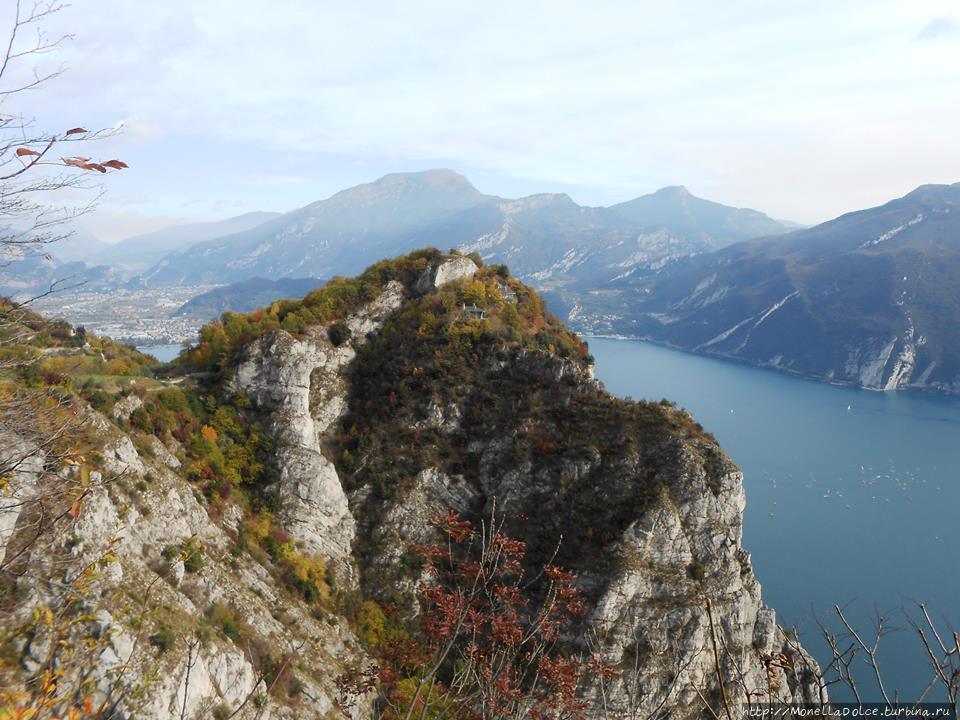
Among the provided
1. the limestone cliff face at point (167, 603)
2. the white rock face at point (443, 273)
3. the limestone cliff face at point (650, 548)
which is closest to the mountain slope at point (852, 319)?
the limestone cliff face at point (650, 548)

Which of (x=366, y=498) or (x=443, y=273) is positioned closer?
(x=366, y=498)

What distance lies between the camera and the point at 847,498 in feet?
189

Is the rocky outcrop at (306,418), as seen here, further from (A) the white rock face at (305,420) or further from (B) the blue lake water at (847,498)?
(B) the blue lake water at (847,498)

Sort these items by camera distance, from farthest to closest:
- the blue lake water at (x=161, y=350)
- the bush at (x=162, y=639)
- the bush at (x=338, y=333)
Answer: the blue lake water at (x=161, y=350) → the bush at (x=338, y=333) → the bush at (x=162, y=639)

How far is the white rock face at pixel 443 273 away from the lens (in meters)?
36.1

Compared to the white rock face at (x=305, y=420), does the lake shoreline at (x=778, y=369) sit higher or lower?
lower

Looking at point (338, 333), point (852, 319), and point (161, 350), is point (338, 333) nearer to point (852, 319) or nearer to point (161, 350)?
point (161, 350)

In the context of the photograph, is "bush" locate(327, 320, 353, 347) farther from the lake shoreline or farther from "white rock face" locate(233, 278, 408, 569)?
the lake shoreline

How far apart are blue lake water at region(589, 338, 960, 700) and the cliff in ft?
20.9

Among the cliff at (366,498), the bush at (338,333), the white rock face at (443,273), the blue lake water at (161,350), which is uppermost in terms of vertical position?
the white rock face at (443,273)

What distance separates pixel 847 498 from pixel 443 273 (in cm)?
A: 5414

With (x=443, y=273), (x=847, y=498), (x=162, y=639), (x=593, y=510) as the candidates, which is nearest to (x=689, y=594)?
(x=593, y=510)

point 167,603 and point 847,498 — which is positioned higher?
point 167,603

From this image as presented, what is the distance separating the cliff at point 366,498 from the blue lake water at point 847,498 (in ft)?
20.9
